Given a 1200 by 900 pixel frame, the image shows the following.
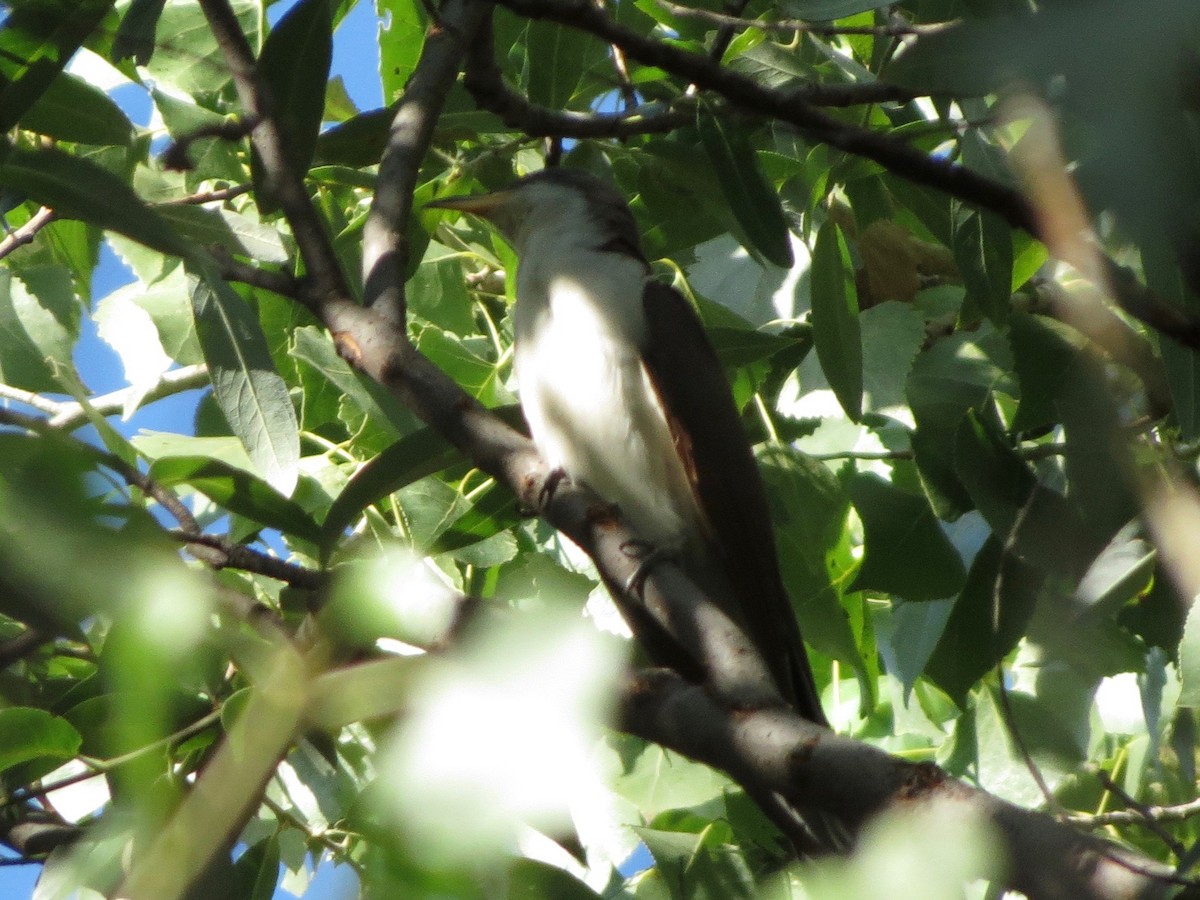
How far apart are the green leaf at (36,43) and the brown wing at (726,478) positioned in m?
1.49

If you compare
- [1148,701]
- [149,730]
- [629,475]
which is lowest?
[1148,701]

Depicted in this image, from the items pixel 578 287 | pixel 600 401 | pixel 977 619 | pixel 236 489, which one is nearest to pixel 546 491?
pixel 236 489

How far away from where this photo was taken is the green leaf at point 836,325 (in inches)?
107

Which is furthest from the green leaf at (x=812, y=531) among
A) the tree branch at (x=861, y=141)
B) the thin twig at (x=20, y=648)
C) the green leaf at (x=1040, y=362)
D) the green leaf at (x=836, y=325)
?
the thin twig at (x=20, y=648)

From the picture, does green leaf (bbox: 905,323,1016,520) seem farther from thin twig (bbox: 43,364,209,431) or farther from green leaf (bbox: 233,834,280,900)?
thin twig (bbox: 43,364,209,431)

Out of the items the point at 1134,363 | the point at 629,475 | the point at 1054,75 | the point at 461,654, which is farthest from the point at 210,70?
the point at 1054,75

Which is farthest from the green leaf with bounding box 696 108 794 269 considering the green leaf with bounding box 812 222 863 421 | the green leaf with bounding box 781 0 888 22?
the green leaf with bounding box 812 222 863 421

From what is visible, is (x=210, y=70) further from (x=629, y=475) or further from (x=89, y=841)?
(x=89, y=841)

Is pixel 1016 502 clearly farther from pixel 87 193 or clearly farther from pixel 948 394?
pixel 87 193

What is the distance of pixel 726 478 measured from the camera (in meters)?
3.17

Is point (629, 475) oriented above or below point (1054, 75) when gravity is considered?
below

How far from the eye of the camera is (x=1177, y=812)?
258 centimetres

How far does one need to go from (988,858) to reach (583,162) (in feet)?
8.30

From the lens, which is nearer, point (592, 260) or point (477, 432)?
point (477, 432)
